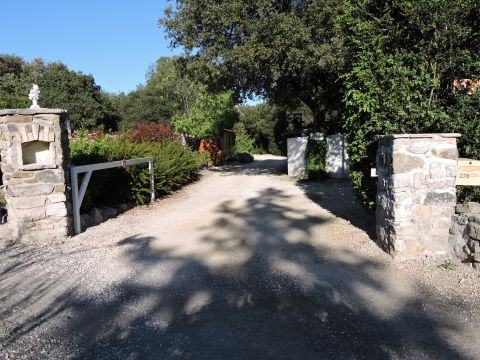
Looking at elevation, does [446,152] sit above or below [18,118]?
below

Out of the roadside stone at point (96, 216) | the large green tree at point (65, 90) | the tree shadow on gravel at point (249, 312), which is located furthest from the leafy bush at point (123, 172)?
the large green tree at point (65, 90)

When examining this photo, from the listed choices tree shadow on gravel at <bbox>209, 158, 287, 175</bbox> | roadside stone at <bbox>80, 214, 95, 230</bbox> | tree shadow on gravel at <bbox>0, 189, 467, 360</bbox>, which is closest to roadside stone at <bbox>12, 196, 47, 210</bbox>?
roadside stone at <bbox>80, 214, 95, 230</bbox>

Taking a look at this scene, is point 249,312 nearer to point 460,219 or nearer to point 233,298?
point 233,298

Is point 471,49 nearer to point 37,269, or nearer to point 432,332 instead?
point 432,332

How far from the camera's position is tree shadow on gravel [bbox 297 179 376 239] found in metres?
6.44

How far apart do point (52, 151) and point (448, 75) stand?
18.6ft

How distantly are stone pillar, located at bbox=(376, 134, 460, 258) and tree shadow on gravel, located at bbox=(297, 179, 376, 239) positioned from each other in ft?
3.54

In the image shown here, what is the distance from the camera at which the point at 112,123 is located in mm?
37406

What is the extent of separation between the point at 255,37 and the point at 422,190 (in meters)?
7.58

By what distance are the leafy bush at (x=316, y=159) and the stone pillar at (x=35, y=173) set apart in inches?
323

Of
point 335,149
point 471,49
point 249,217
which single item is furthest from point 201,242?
point 335,149

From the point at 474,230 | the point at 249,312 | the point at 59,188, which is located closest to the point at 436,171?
the point at 474,230

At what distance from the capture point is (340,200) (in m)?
8.70

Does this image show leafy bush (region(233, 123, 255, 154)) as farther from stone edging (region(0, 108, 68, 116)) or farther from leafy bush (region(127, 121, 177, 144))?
stone edging (region(0, 108, 68, 116))
